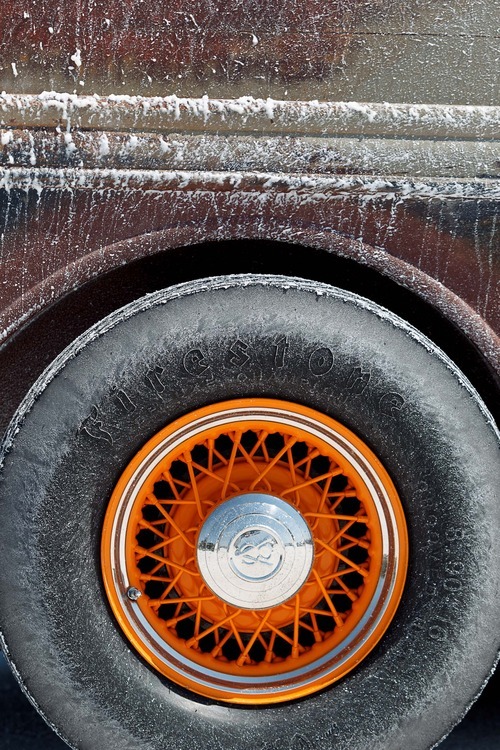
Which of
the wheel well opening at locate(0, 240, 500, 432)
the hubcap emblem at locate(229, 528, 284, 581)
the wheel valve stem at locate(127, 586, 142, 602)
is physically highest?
the wheel well opening at locate(0, 240, 500, 432)

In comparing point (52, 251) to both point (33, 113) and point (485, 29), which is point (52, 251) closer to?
point (33, 113)

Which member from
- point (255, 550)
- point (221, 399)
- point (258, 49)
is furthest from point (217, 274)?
point (255, 550)

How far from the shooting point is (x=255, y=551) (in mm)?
1634

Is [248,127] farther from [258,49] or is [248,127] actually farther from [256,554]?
[256,554]

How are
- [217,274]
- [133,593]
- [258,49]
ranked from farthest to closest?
[217,274]
[133,593]
[258,49]

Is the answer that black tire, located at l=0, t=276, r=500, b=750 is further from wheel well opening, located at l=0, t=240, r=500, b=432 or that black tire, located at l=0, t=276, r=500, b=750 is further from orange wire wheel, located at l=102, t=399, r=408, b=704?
wheel well opening, located at l=0, t=240, r=500, b=432

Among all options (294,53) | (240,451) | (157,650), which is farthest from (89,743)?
(294,53)

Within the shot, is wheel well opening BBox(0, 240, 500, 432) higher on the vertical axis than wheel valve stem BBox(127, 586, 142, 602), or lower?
higher

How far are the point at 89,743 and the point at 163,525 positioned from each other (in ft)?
1.50

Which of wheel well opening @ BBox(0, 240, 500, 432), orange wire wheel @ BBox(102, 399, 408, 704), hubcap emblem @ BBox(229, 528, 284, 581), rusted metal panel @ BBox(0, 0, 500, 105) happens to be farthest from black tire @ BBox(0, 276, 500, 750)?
rusted metal panel @ BBox(0, 0, 500, 105)

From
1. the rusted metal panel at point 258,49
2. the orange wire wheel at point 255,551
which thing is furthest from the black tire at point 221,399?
the rusted metal panel at point 258,49

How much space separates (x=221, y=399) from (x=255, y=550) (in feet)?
1.01

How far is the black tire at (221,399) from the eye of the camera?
1610mm

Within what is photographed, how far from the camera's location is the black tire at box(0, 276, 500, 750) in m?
1.61
